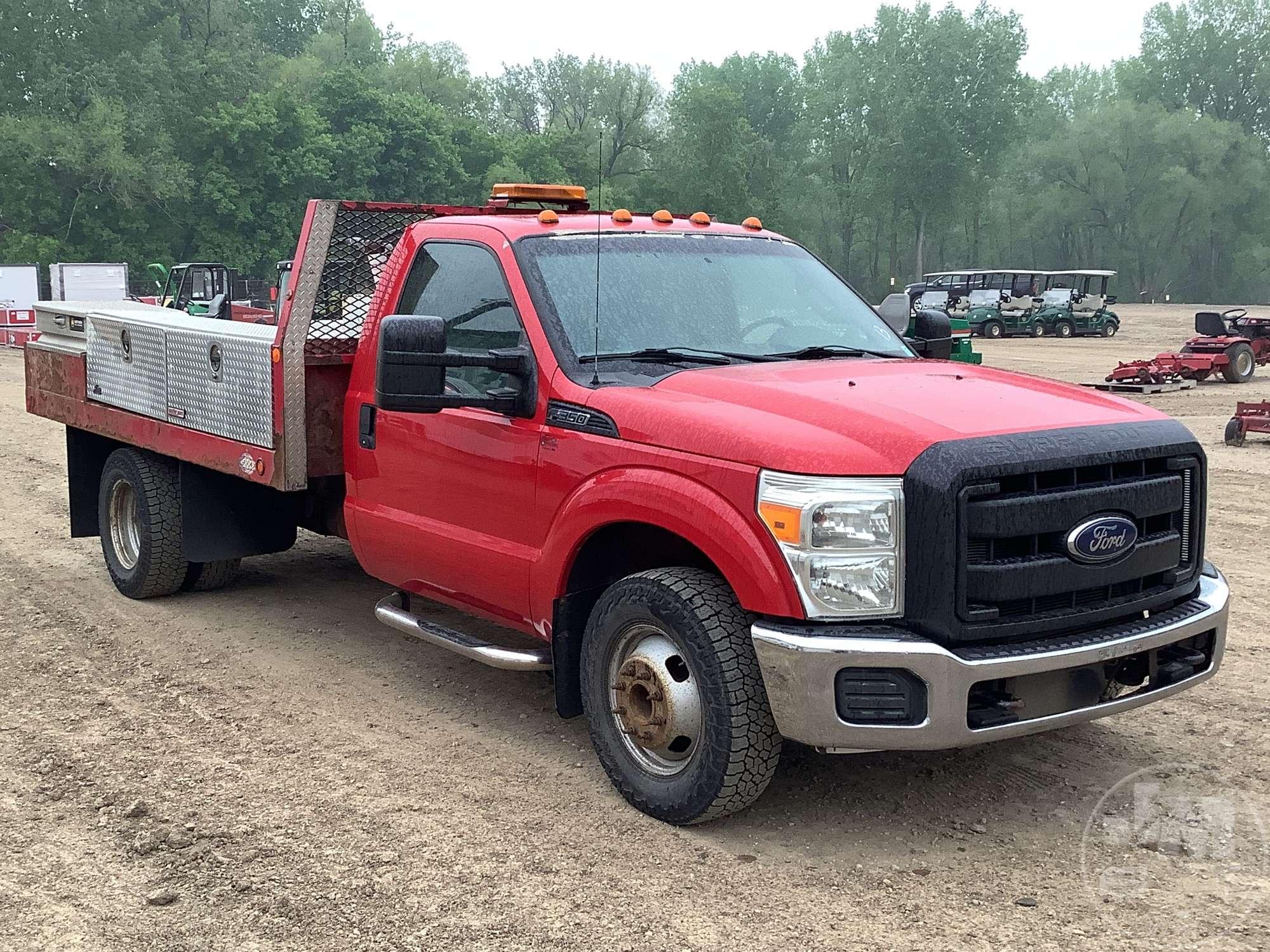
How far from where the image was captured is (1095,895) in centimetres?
391

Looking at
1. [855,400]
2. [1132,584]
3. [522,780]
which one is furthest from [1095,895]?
[522,780]

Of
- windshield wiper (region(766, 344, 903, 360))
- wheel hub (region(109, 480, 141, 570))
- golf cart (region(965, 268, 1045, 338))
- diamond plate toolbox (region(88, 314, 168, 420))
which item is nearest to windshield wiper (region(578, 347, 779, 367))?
windshield wiper (region(766, 344, 903, 360))

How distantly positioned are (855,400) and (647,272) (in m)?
1.32

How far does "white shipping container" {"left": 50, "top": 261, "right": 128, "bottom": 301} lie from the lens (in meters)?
38.3

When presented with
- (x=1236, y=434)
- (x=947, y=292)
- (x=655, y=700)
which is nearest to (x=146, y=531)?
(x=655, y=700)

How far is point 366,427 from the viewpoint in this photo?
5820 millimetres

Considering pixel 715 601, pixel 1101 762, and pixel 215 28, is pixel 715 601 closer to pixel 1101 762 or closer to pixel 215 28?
pixel 1101 762

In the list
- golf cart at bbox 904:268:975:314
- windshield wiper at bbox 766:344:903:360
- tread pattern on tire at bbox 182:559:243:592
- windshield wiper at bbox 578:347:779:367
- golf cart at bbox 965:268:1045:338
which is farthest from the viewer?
golf cart at bbox 904:268:975:314

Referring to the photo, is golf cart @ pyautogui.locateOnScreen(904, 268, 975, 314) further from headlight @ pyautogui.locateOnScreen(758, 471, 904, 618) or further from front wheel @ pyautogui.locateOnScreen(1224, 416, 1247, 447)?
headlight @ pyautogui.locateOnScreen(758, 471, 904, 618)

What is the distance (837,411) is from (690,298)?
1.28m

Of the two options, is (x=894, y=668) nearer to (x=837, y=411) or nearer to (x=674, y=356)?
(x=837, y=411)

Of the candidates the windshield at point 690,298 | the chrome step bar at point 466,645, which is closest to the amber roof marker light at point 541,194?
the windshield at point 690,298

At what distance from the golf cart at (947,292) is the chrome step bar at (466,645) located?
3532 centimetres

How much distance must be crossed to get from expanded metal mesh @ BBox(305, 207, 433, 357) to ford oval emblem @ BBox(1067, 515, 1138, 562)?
10.8 feet
